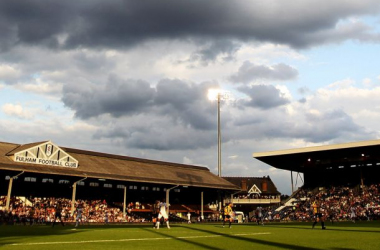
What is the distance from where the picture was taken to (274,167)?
70812 mm

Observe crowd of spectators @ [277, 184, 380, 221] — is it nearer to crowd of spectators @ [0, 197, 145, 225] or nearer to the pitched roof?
crowd of spectators @ [0, 197, 145, 225]

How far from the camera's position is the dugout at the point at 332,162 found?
57.4 m

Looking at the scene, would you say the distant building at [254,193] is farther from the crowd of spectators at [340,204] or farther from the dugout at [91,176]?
the crowd of spectators at [340,204]

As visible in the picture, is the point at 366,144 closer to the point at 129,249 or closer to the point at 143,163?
the point at 143,163

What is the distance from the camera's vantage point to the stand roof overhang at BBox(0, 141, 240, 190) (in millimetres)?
40438

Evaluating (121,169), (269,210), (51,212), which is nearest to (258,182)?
(269,210)

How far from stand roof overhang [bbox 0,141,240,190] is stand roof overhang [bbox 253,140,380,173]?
913 cm

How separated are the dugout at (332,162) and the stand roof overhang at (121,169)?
10387 mm

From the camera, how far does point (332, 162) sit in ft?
209

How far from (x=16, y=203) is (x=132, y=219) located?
13999 millimetres

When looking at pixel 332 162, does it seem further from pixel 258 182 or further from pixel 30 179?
pixel 30 179

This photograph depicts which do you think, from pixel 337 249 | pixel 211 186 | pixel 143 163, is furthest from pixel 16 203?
pixel 337 249

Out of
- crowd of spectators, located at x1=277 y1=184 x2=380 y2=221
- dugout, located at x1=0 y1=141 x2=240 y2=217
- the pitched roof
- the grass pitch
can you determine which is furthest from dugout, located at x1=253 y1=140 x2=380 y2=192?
the grass pitch

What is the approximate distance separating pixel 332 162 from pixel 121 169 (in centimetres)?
3441
